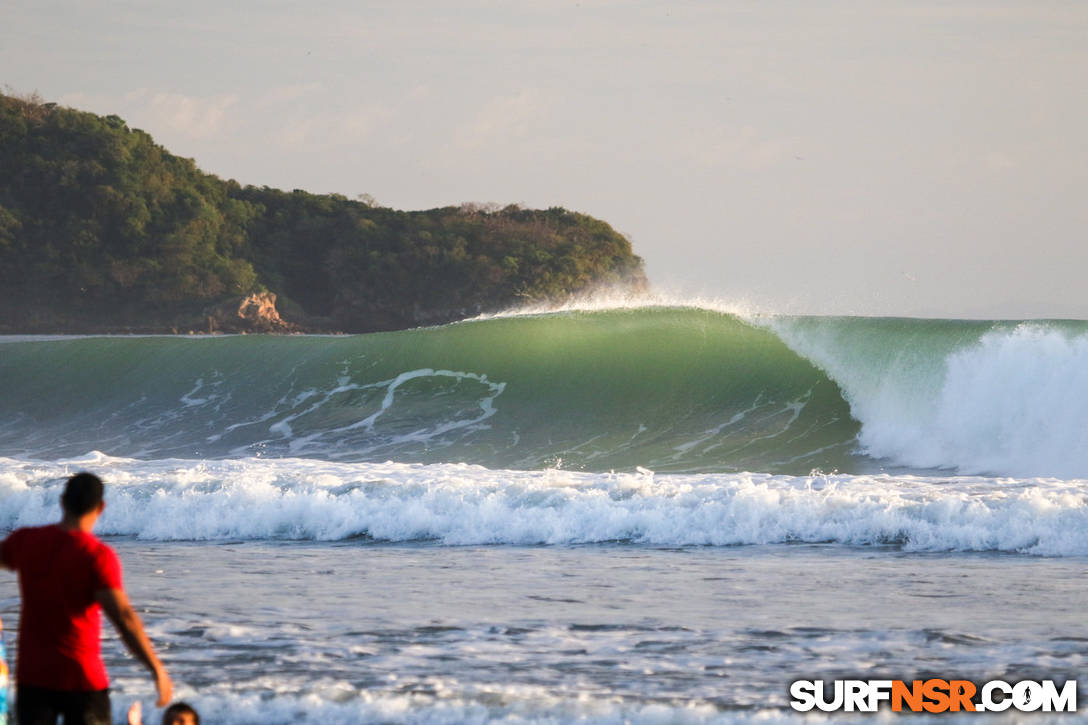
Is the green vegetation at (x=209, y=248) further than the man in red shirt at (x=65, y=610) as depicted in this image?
Yes

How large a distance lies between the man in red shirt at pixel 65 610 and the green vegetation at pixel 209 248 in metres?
56.3

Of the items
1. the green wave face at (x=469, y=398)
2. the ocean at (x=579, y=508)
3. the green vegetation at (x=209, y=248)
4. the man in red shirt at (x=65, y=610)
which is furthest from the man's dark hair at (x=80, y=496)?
the green vegetation at (x=209, y=248)

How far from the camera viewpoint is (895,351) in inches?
669

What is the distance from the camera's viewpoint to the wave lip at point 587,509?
9.15 m

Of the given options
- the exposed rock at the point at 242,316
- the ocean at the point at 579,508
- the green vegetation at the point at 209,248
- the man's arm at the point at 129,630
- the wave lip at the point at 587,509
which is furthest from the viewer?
the exposed rock at the point at 242,316

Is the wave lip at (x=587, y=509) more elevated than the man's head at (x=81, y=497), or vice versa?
the man's head at (x=81, y=497)

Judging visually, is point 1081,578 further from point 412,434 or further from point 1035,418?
point 412,434

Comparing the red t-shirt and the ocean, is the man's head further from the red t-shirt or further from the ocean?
the ocean

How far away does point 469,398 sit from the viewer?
17984 millimetres

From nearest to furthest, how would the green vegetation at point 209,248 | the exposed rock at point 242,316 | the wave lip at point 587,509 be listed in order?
the wave lip at point 587,509
the green vegetation at point 209,248
the exposed rock at point 242,316

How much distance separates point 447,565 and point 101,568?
208 inches

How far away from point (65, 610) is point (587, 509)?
675cm

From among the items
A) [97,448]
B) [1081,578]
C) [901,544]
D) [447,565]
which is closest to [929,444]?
[901,544]

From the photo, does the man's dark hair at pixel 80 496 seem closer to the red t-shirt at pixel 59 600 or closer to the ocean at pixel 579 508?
the red t-shirt at pixel 59 600
